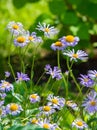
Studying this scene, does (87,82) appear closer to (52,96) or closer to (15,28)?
(52,96)

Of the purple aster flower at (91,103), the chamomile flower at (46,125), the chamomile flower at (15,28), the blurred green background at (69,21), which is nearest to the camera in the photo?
the chamomile flower at (46,125)

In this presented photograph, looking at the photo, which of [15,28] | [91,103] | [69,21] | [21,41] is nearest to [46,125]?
[91,103]

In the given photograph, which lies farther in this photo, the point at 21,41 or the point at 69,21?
the point at 69,21

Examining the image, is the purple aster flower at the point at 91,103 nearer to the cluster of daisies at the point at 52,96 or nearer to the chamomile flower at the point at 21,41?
the cluster of daisies at the point at 52,96

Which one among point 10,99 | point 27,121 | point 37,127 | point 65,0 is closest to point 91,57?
point 65,0

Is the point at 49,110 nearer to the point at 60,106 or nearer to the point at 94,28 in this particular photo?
the point at 60,106

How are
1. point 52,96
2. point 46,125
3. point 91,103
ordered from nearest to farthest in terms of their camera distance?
point 46,125 → point 91,103 → point 52,96

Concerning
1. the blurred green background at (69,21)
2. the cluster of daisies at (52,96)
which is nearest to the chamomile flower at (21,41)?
the cluster of daisies at (52,96)

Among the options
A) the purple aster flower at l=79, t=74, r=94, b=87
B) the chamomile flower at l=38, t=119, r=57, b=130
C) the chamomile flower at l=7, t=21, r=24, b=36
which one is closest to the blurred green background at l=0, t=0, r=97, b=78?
the chamomile flower at l=7, t=21, r=24, b=36

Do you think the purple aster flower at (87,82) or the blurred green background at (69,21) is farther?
the blurred green background at (69,21)

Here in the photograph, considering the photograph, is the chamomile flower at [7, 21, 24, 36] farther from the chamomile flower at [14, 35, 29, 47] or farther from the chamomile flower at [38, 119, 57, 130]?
the chamomile flower at [38, 119, 57, 130]

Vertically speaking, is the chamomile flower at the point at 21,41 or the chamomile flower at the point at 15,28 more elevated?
the chamomile flower at the point at 15,28
